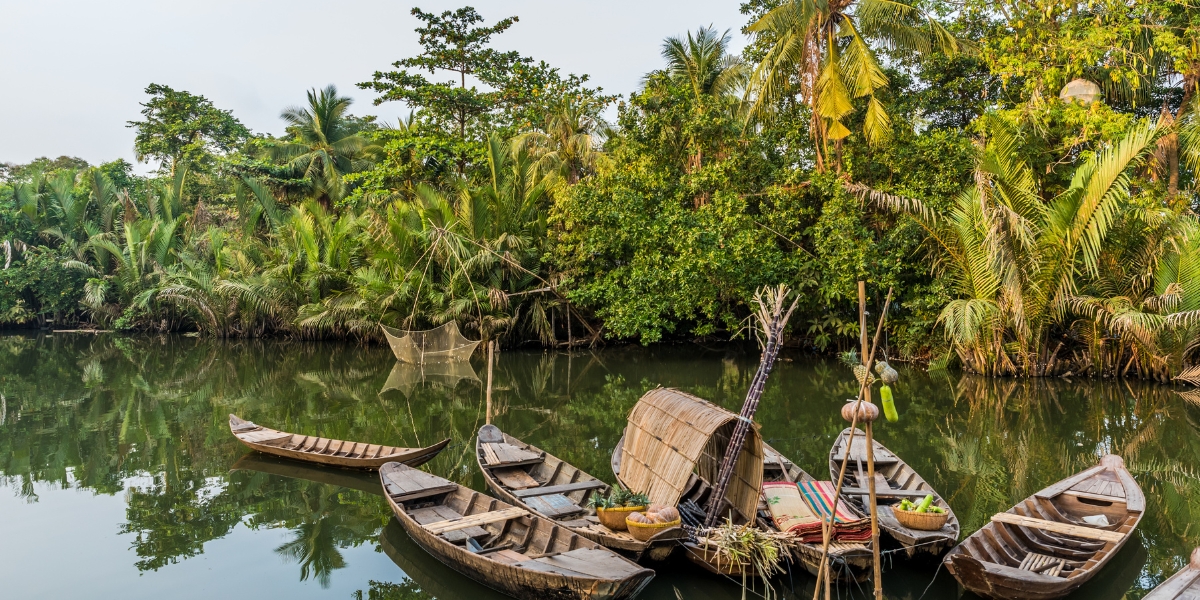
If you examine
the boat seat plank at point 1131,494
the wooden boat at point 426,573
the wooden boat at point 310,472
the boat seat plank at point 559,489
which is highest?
the boat seat plank at point 1131,494

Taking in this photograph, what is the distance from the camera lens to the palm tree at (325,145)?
2852 cm

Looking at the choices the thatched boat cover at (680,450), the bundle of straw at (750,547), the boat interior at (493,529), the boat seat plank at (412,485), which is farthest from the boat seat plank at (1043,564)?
the boat seat plank at (412,485)

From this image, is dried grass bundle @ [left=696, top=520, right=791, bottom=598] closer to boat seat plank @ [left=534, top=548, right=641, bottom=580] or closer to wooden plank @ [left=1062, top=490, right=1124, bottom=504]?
boat seat plank @ [left=534, top=548, right=641, bottom=580]

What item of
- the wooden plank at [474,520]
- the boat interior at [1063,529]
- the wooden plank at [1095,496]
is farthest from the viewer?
the wooden plank at [1095,496]

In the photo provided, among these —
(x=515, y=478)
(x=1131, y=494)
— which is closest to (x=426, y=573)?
(x=515, y=478)

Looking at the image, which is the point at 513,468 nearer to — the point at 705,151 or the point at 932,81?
the point at 705,151

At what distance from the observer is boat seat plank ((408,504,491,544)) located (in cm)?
627

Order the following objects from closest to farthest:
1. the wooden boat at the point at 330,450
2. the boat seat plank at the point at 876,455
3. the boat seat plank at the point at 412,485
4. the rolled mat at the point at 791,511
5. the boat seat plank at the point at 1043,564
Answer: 1. the boat seat plank at the point at 1043,564
2. the rolled mat at the point at 791,511
3. the boat seat plank at the point at 412,485
4. the boat seat plank at the point at 876,455
5. the wooden boat at the point at 330,450

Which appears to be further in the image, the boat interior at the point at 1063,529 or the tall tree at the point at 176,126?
the tall tree at the point at 176,126

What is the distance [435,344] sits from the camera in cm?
1834

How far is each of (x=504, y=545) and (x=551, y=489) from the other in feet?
4.35

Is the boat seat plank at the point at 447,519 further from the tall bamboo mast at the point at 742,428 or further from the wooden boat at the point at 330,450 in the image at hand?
the tall bamboo mast at the point at 742,428

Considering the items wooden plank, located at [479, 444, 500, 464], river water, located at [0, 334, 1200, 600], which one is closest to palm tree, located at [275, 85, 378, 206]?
river water, located at [0, 334, 1200, 600]

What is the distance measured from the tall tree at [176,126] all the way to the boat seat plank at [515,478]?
28518mm
